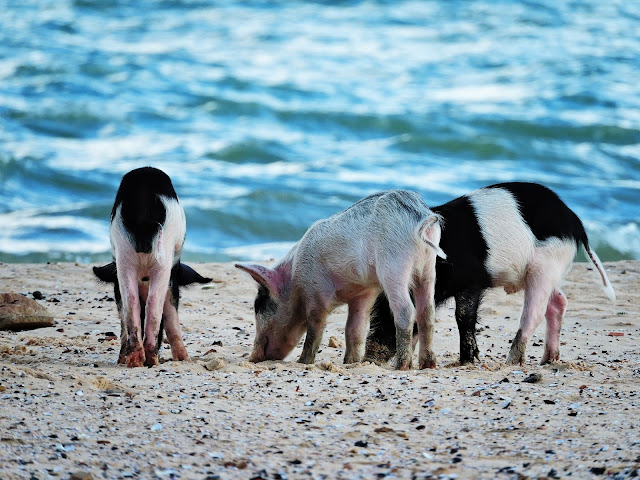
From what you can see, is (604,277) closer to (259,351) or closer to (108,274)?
(259,351)

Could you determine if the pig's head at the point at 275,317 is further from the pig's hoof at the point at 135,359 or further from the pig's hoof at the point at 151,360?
the pig's hoof at the point at 135,359

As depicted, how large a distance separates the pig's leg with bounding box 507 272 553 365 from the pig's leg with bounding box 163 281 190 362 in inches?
109

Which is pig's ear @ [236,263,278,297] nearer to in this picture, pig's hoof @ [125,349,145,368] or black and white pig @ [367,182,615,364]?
pig's hoof @ [125,349,145,368]

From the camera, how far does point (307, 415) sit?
19.1ft

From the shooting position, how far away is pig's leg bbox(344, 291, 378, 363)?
8234mm

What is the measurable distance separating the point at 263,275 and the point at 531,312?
2.34m

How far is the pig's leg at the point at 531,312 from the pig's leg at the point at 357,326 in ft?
4.12

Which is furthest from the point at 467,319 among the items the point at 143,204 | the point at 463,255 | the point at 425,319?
the point at 143,204

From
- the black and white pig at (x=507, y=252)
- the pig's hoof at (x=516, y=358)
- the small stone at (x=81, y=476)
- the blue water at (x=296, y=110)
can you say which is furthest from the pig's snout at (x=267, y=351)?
the blue water at (x=296, y=110)

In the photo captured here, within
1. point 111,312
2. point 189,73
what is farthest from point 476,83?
point 111,312

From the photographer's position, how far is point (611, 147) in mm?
24719

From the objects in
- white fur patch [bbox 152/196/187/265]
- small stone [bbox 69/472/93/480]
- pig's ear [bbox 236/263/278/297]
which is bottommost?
pig's ear [bbox 236/263/278/297]

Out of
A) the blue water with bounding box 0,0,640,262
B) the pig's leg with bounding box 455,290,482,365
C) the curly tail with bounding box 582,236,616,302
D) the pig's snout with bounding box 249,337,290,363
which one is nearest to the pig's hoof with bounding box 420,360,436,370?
the pig's leg with bounding box 455,290,482,365

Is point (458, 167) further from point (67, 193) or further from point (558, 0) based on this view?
point (558, 0)
